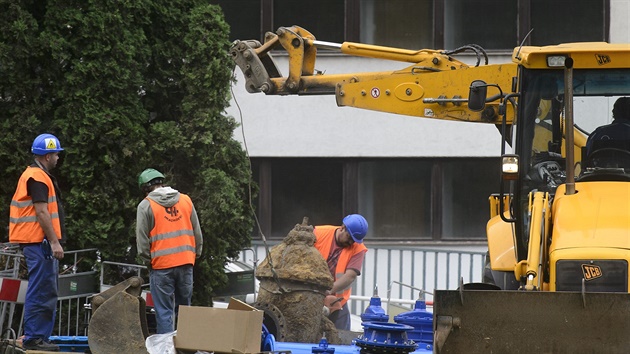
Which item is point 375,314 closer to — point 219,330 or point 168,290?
point 219,330

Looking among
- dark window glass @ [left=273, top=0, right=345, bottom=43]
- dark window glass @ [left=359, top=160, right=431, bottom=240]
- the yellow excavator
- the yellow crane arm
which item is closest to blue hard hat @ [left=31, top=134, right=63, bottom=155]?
the yellow crane arm

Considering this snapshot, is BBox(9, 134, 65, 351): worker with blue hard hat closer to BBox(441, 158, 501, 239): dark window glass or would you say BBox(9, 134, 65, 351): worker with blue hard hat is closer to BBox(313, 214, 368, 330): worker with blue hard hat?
BBox(313, 214, 368, 330): worker with blue hard hat

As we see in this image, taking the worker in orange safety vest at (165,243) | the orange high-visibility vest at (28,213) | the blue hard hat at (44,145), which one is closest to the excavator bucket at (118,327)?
the orange high-visibility vest at (28,213)

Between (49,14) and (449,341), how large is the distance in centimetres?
599

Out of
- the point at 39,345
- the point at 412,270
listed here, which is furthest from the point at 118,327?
the point at 412,270

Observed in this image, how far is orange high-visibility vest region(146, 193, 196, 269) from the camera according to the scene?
11.8 m

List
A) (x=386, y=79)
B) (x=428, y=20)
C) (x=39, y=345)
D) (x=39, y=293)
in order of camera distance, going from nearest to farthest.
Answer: (x=39, y=345), (x=39, y=293), (x=386, y=79), (x=428, y=20)

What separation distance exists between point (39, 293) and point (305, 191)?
8181 millimetres

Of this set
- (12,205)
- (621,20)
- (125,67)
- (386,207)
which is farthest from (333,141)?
(12,205)

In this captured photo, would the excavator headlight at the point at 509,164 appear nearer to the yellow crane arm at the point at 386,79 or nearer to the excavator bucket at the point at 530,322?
the excavator bucket at the point at 530,322

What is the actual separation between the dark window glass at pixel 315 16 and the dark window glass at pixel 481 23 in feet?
5.27

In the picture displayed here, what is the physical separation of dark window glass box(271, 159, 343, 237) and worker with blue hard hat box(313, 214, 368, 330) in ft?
15.4

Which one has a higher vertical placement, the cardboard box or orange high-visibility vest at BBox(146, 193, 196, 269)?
orange high-visibility vest at BBox(146, 193, 196, 269)

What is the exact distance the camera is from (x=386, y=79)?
41.3 ft
